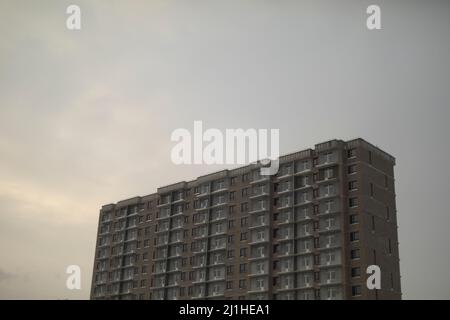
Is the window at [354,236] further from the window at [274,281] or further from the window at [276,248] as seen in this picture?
the window at [274,281]

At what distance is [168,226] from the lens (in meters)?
69.3

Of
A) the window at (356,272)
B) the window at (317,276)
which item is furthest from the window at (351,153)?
the window at (317,276)

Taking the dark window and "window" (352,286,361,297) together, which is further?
the dark window

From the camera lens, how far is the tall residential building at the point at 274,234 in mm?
52031

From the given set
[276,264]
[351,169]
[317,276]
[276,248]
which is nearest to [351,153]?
[351,169]

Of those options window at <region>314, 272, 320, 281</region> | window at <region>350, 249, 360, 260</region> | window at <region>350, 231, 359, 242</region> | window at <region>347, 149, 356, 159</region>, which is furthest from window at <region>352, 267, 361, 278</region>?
window at <region>347, 149, 356, 159</region>

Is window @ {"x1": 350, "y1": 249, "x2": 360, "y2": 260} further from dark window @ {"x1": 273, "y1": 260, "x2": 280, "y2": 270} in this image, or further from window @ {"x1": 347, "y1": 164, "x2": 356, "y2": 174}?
dark window @ {"x1": 273, "y1": 260, "x2": 280, "y2": 270}

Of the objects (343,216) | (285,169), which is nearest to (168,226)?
(285,169)

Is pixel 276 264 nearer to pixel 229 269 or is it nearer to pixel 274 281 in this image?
pixel 274 281

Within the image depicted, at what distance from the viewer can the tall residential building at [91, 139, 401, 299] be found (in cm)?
5203
